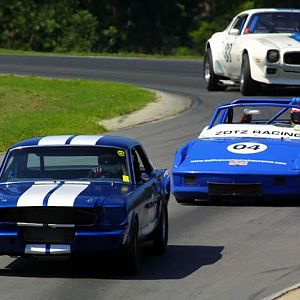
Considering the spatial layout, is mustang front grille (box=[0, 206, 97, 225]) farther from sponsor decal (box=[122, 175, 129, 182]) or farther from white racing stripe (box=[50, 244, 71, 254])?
sponsor decal (box=[122, 175, 129, 182])

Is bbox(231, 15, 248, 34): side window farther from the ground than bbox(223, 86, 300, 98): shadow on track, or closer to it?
farther from the ground

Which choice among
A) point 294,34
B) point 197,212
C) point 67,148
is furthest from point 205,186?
point 294,34

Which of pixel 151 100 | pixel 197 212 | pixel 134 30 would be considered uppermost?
pixel 197 212

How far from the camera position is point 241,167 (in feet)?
43.9

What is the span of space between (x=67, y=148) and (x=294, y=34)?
46.9 feet

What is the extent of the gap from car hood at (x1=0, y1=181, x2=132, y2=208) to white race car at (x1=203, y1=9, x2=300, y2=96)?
13.8m

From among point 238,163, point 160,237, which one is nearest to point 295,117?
point 238,163

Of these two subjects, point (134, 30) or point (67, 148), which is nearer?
point (67, 148)

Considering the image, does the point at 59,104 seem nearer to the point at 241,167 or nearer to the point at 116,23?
the point at 241,167

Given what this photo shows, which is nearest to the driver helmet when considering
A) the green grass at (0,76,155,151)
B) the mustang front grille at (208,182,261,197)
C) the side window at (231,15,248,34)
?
the mustang front grille at (208,182,261,197)

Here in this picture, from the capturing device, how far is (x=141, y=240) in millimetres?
9922

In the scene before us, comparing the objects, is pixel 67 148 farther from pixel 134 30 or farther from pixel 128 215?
pixel 134 30

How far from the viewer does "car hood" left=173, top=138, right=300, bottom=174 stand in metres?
13.4

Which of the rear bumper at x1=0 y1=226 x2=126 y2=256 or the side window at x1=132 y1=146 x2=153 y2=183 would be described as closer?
the rear bumper at x1=0 y1=226 x2=126 y2=256
